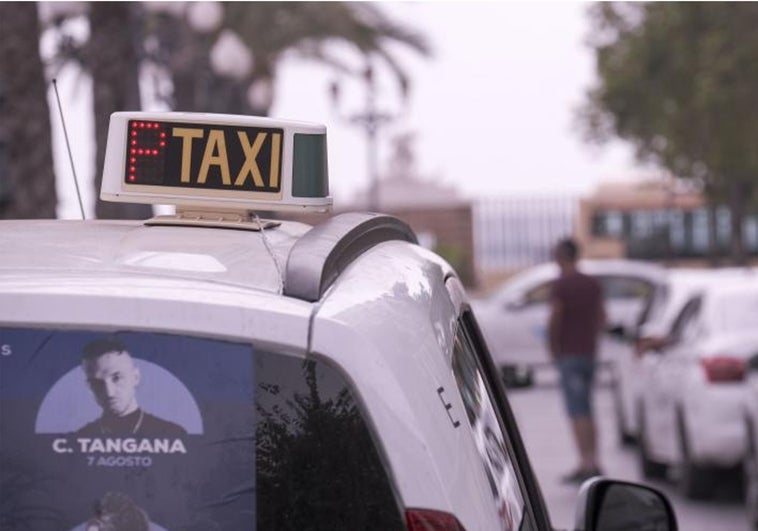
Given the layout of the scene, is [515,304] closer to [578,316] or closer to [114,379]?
[578,316]

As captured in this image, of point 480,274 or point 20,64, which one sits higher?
point 20,64

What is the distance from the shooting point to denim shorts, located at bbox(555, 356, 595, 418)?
14.5 m

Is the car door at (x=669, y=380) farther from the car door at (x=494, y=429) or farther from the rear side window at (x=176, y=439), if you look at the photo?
the rear side window at (x=176, y=439)

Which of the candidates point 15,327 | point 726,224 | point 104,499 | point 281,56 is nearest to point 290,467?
point 104,499

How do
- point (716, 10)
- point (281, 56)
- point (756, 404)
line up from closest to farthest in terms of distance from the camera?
point (756, 404) → point (281, 56) → point (716, 10)

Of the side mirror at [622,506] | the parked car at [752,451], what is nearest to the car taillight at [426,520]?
the side mirror at [622,506]

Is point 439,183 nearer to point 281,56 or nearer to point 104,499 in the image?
point 281,56

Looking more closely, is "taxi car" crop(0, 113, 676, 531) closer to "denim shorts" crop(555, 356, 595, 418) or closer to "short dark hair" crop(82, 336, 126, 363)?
"short dark hair" crop(82, 336, 126, 363)

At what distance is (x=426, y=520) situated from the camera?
237cm

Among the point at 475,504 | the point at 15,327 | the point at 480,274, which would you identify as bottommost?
the point at 480,274

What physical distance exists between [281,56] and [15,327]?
2634 centimetres

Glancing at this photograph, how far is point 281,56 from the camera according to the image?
93.7 ft

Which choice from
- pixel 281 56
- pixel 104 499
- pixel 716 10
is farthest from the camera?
pixel 716 10

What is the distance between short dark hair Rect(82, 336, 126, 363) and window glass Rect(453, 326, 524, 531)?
536mm
